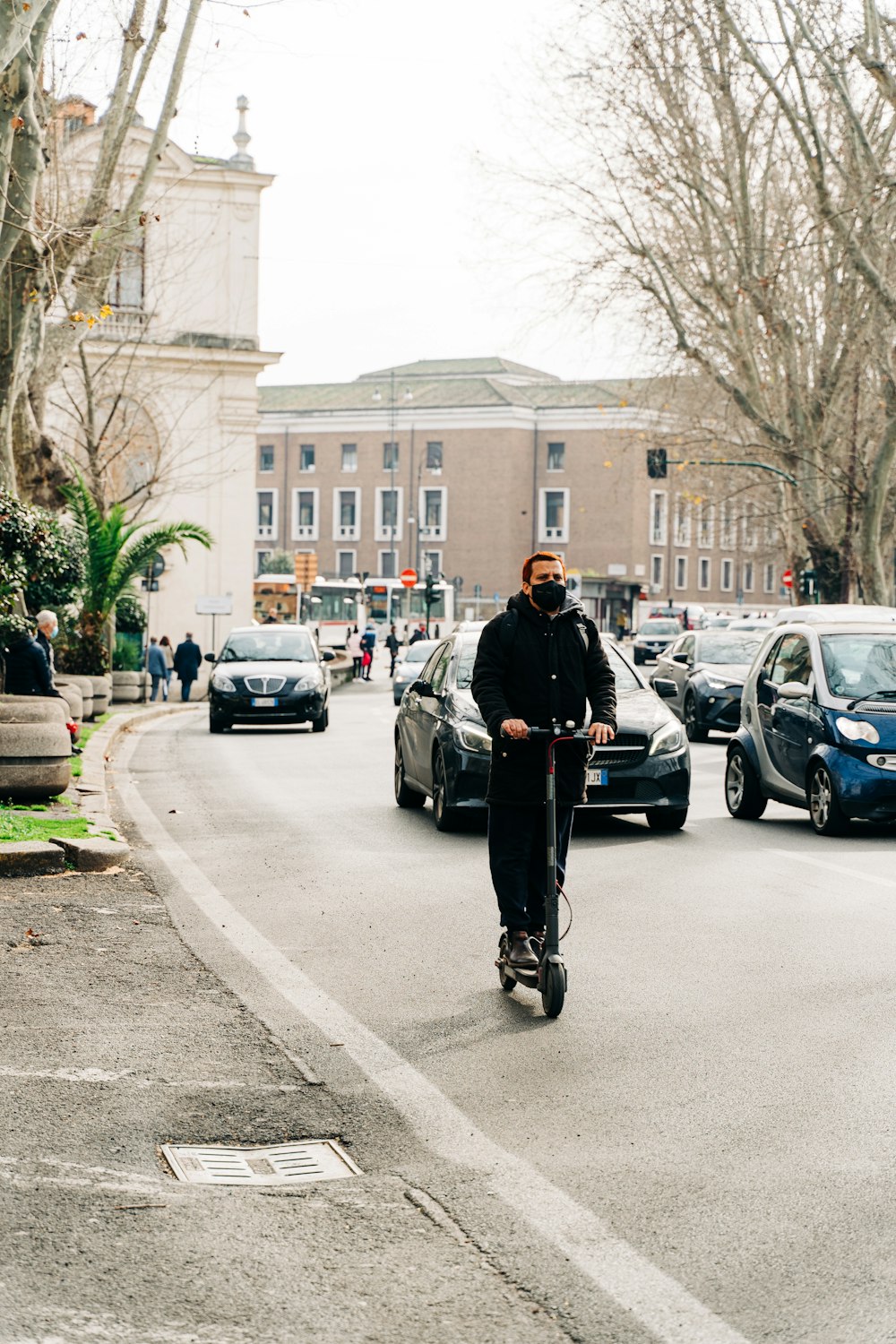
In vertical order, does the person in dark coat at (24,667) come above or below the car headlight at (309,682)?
above

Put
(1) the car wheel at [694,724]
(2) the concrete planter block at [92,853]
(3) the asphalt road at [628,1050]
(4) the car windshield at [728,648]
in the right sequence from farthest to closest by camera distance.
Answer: (4) the car windshield at [728,648] < (1) the car wheel at [694,724] < (2) the concrete planter block at [92,853] < (3) the asphalt road at [628,1050]

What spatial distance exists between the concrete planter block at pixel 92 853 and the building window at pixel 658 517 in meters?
99.5

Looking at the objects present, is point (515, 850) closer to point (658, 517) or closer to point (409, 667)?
point (409, 667)

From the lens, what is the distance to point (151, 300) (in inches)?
1993

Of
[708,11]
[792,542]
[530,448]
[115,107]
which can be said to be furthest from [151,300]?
[530,448]

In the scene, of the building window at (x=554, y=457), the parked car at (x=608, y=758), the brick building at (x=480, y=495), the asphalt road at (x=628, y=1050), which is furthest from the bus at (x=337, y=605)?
the asphalt road at (x=628, y=1050)

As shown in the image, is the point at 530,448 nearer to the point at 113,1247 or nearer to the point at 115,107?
the point at 115,107

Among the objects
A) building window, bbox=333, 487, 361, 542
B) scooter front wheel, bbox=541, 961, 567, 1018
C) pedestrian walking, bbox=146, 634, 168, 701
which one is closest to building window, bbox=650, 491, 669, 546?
building window, bbox=333, 487, 361, 542

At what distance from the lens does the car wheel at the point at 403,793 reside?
52.0 ft

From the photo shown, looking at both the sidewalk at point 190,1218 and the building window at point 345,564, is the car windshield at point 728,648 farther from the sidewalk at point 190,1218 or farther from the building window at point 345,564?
the building window at point 345,564

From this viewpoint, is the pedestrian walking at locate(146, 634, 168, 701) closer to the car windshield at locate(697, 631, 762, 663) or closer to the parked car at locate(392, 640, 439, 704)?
the parked car at locate(392, 640, 439, 704)

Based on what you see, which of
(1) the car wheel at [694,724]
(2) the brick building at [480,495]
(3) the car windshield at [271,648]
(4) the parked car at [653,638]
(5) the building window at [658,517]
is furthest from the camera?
(5) the building window at [658,517]

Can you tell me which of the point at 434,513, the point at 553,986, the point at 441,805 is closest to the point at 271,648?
the point at 441,805

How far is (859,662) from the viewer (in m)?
14.3
